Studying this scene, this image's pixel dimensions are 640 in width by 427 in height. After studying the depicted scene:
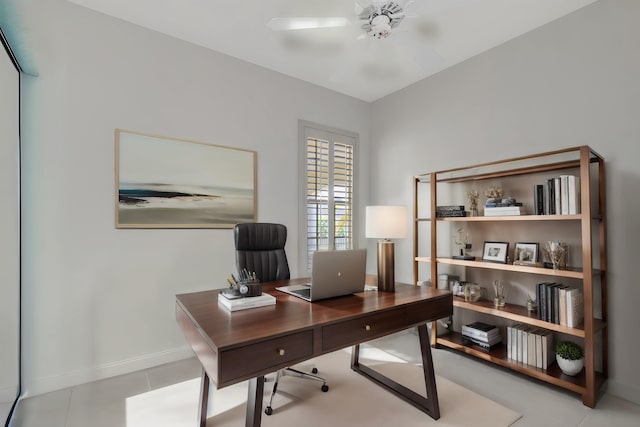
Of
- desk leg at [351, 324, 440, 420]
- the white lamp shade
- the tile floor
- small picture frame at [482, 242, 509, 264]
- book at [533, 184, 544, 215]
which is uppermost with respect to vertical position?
book at [533, 184, 544, 215]

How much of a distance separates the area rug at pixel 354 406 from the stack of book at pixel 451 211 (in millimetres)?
1393

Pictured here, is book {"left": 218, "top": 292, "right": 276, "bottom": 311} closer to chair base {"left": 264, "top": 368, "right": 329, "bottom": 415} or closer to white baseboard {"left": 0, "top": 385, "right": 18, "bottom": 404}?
chair base {"left": 264, "top": 368, "right": 329, "bottom": 415}

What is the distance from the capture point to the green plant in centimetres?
220

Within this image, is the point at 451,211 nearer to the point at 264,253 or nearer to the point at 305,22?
the point at 264,253

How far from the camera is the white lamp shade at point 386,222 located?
199cm

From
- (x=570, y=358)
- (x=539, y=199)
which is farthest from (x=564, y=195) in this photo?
(x=570, y=358)

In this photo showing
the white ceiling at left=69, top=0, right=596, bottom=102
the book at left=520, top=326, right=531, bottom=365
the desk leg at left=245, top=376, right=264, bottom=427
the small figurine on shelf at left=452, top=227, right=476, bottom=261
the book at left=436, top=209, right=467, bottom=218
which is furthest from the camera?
the small figurine on shelf at left=452, top=227, right=476, bottom=261

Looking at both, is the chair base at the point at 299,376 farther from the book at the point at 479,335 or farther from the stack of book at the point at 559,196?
the stack of book at the point at 559,196

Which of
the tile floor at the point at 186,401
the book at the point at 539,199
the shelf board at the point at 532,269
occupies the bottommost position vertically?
the tile floor at the point at 186,401

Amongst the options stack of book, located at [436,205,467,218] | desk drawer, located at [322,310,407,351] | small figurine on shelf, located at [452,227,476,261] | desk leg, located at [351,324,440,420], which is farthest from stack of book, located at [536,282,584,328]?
desk drawer, located at [322,310,407,351]

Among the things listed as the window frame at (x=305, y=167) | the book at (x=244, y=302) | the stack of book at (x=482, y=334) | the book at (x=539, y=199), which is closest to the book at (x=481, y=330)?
the stack of book at (x=482, y=334)

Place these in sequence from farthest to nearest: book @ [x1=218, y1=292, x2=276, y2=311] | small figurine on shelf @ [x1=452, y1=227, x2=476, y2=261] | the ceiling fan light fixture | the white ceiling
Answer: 1. small figurine on shelf @ [x1=452, y1=227, x2=476, y2=261]
2. the white ceiling
3. the ceiling fan light fixture
4. book @ [x1=218, y1=292, x2=276, y2=311]

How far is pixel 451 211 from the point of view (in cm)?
296

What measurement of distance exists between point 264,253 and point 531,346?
218 centimetres
